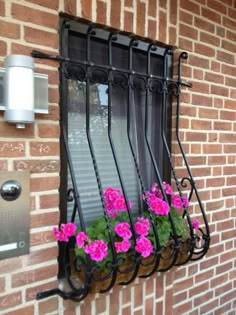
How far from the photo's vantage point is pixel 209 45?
2.13 meters

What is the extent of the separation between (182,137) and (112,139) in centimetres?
46

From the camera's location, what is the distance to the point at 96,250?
139 cm

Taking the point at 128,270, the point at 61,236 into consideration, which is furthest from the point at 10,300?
the point at 128,270

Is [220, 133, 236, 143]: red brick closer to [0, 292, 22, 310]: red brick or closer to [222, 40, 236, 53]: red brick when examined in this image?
[222, 40, 236, 53]: red brick

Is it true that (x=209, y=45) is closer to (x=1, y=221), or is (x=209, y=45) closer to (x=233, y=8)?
(x=233, y=8)

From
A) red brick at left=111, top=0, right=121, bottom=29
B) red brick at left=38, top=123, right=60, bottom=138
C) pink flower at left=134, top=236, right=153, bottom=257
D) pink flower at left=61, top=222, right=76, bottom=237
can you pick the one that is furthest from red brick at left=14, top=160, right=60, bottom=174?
red brick at left=111, top=0, right=121, bottom=29

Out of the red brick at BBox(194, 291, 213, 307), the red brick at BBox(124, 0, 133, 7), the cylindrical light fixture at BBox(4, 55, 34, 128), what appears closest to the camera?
the cylindrical light fixture at BBox(4, 55, 34, 128)

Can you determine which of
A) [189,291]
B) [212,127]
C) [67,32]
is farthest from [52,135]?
[189,291]

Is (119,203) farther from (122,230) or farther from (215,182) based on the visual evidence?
(215,182)

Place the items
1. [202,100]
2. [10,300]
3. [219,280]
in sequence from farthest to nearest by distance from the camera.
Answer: [219,280] < [202,100] < [10,300]

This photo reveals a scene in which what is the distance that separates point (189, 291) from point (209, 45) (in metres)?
1.51

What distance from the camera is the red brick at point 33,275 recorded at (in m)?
1.39

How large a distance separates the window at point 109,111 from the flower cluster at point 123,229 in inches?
4.8

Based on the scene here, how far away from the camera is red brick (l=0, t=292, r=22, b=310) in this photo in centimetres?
135
